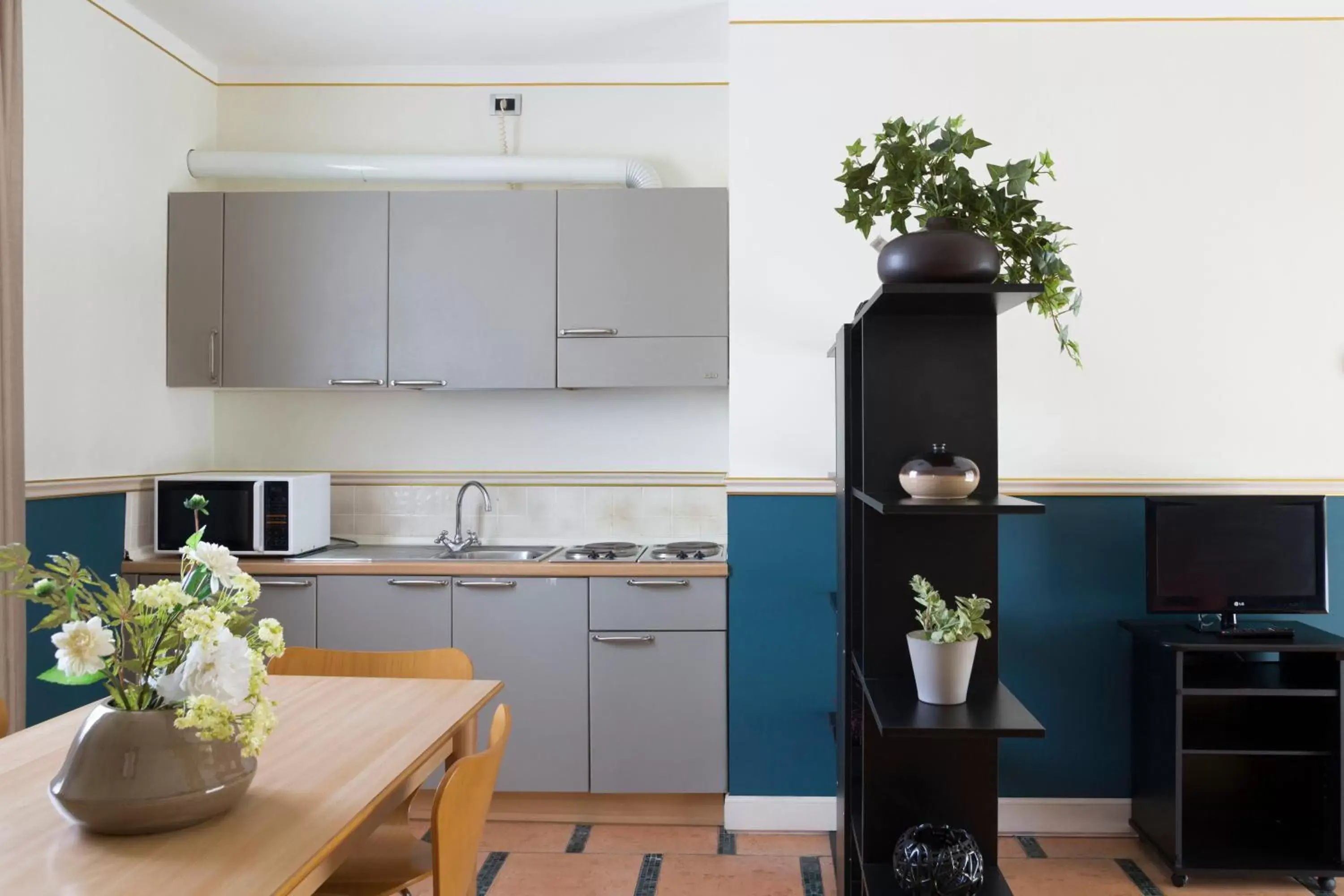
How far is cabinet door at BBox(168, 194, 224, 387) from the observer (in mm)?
3760

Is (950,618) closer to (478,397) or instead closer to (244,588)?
(244,588)

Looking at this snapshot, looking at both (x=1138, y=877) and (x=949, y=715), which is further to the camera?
(x=1138, y=877)

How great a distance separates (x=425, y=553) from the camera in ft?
12.4

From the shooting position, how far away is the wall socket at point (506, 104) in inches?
158

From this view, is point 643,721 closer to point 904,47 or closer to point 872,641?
point 872,641

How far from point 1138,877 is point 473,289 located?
307 centimetres

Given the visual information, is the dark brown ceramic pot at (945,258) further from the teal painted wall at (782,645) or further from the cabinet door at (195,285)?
the cabinet door at (195,285)

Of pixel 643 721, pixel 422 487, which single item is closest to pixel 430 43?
pixel 422 487

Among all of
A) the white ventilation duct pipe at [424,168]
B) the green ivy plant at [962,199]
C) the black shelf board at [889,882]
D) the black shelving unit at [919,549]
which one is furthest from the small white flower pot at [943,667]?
the white ventilation duct pipe at [424,168]

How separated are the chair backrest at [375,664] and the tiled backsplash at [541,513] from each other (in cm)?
152

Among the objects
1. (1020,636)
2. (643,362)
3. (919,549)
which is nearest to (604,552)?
(643,362)

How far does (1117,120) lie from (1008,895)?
2586mm

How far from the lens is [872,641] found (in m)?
2.21

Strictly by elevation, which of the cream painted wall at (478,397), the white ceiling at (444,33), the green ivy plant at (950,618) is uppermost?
the white ceiling at (444,33)
